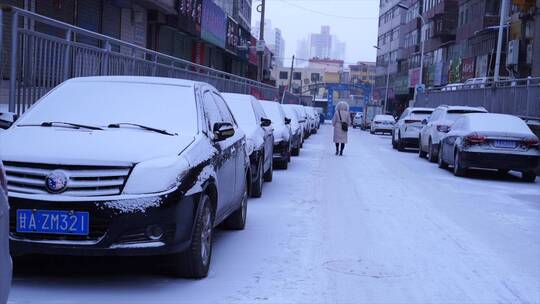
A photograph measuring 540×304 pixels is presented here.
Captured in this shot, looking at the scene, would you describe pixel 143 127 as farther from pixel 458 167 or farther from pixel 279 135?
pixel 458 167

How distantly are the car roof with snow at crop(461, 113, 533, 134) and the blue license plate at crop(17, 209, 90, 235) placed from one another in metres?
12.2

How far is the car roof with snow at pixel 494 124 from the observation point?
1570 centimetres

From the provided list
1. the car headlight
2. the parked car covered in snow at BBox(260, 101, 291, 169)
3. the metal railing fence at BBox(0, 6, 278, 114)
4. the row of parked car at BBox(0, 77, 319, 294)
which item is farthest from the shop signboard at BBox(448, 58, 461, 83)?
the car headlight

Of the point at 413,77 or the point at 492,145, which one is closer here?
the point at 492,145

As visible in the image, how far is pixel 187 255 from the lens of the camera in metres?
5.61

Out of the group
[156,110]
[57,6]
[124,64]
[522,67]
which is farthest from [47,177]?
[522,67]

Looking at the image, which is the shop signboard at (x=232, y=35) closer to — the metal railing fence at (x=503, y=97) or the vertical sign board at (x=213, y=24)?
the vertical sign board at (x=213, y=24)

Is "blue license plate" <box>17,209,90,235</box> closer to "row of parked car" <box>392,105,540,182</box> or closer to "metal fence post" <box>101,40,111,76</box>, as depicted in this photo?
"metal fence post" <box>101,40,111,76</box>

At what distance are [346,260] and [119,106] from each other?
2.63 m

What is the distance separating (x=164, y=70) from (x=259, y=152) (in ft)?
16.1

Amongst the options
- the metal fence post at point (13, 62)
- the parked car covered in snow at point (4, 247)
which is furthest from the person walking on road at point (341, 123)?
the parked car covered in snow at point (4, 247)

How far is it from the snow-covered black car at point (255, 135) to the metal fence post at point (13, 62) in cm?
321

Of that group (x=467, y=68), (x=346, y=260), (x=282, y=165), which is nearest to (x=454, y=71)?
(x=467, y=68)

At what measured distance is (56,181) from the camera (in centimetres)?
508
